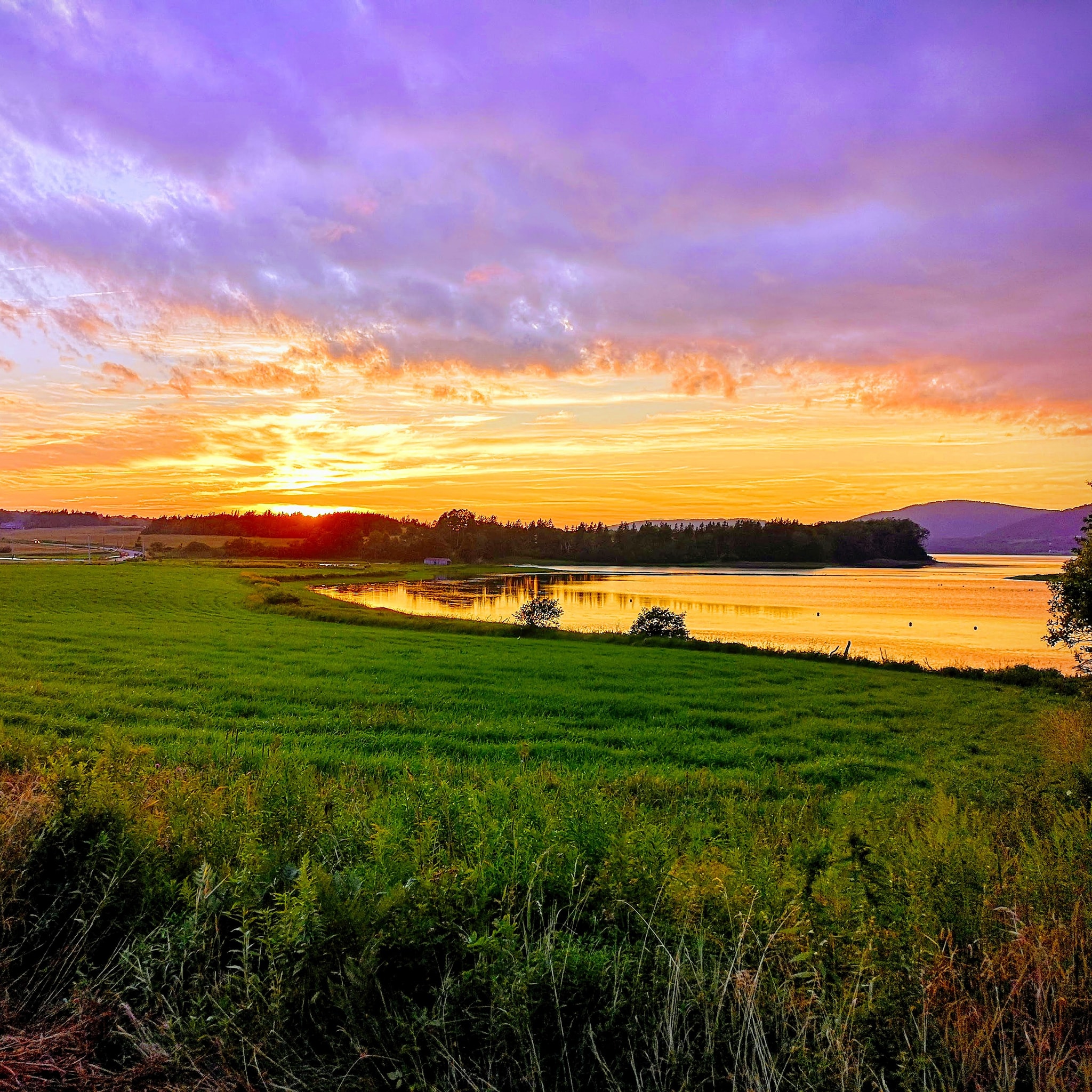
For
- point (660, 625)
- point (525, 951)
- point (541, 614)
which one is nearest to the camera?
point (525, 951)

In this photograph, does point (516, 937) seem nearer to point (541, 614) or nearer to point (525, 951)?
point (525, 951)

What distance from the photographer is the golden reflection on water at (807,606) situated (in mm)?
39156

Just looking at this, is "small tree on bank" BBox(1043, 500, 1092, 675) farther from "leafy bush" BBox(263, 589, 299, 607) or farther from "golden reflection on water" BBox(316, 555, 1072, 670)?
"leafy bush" BBox(263, 589, 299, 607)

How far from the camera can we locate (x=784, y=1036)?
9.45ft

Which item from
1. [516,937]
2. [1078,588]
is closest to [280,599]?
[1078,588]

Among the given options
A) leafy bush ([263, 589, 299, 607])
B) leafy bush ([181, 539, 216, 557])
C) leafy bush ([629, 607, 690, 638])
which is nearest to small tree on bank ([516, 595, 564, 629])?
leafy bush ([629, 607, 690, 638])

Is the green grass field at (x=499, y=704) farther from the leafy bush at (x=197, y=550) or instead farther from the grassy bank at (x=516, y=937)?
the leafy bush at (x=197, y=550)

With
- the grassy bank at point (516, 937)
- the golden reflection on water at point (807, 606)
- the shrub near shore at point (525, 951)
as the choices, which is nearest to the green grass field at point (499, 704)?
the grassy bank at point (516, 937)

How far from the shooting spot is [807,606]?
6456cm

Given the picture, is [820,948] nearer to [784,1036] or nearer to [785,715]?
[784,1036]

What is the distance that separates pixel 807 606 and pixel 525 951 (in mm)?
66330

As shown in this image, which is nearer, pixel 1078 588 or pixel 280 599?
pixel 1078 588

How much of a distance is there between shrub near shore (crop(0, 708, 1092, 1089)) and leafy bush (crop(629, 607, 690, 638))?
108 ft

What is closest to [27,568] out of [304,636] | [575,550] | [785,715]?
[304,636]
